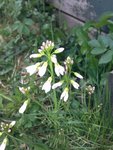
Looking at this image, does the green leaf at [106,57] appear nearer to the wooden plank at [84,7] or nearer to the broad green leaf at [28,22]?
the wooden plank at [84,7]

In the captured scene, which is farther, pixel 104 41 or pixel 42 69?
pixel 104 41

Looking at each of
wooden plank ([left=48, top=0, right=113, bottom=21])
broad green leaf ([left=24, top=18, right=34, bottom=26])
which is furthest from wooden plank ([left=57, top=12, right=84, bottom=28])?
broad green leaf ([left=24, top=18, right=34, bottom=26])

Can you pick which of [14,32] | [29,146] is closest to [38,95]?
[29,146]

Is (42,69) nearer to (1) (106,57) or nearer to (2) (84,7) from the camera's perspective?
(1) (106,57)

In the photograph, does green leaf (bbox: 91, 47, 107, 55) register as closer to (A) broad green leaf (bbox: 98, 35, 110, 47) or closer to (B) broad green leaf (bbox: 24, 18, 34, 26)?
(A) broad green leaf (bbox: 98, 35, 110, 47)

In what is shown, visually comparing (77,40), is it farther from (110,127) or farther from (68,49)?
(110,127)

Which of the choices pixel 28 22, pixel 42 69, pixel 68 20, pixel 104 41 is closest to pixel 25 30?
pixel 28 22

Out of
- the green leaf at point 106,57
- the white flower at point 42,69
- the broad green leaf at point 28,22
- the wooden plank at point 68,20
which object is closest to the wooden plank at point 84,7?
the wooden plank at point 68,20
